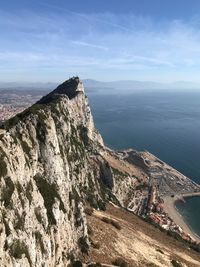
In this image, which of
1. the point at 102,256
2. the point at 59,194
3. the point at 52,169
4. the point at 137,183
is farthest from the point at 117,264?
the point at 137,183

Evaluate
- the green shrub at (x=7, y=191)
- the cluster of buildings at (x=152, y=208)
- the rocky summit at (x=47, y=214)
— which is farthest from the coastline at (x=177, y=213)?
the green shrub at (x=7, y=191)

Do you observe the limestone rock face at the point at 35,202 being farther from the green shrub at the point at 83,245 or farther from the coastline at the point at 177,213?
the coastline at the point at 177,213

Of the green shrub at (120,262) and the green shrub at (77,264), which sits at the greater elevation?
the green shrub at (77,264)

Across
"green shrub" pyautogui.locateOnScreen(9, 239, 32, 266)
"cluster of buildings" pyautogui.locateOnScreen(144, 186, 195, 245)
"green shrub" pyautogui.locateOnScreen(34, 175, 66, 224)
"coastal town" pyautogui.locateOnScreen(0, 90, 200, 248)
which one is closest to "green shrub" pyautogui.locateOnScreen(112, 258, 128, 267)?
"green shrub" pyautogui.locateOnScreen(34, 175, 66, 224)

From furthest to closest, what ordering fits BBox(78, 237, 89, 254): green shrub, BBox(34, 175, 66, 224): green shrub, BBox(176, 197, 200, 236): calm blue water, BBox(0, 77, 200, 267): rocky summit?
BBox(176, 197, 200, 236): calm blue water
BBox(78, 237, 89, 254): green shrub
BBox(34, 175, 66, 224): green shrub
BBox(0, 77, 200, 267): rocky summit

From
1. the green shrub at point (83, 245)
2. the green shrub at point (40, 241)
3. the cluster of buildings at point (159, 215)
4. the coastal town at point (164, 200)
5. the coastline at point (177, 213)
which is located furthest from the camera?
the coastline at point (177, 213)

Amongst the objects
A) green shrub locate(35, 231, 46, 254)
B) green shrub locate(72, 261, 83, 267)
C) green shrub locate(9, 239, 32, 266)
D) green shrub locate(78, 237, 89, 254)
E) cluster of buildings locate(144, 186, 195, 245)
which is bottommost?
cluster of buildings locate(144, 186, 195, 245)

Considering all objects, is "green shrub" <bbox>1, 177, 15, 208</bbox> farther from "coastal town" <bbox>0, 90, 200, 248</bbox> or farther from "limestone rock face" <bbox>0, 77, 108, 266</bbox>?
"coastal town" <bbox>0, 90, 200, 248</bbox>

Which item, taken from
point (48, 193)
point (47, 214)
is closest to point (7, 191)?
point (47, 214)
